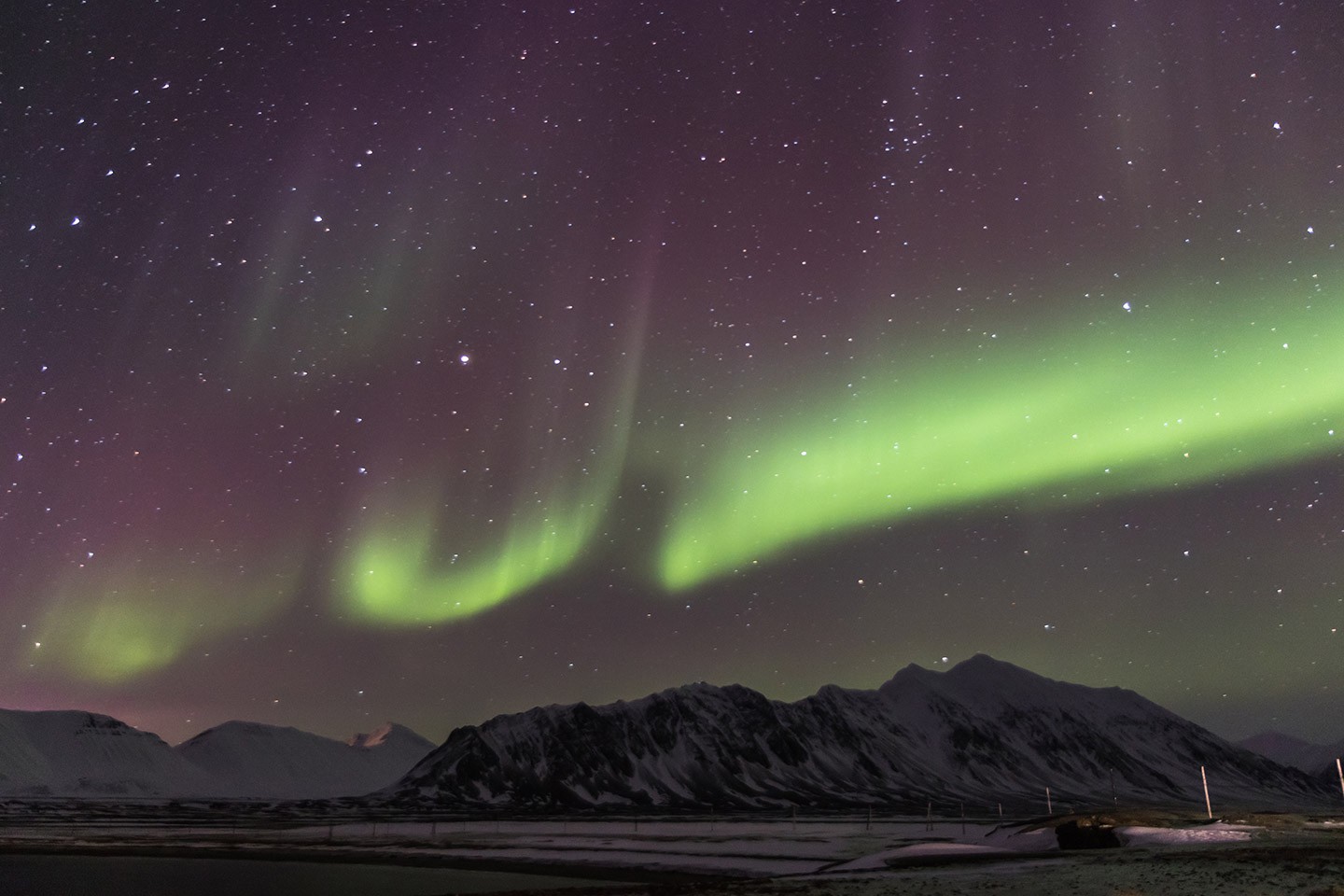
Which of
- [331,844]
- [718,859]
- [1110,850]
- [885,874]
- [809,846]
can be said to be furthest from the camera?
[331,844]

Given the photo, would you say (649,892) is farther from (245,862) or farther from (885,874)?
(245,862)

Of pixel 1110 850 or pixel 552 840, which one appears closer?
pixel 1110 850

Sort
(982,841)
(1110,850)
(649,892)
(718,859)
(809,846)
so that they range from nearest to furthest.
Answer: (649,892) → (1110,850) → (718,859) → (982,841) → (809,846)

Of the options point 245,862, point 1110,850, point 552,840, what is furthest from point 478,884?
point 552,840

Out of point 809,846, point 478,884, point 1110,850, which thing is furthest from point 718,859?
point 1110,850

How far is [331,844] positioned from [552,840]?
20.1 m

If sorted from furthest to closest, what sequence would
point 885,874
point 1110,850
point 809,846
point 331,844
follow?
point 331,844 < point 809,846 < point 1110,850 < point 885,874

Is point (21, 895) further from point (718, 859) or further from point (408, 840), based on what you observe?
point (408, 840)

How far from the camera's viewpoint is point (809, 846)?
69.9m

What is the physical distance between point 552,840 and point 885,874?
52.0m

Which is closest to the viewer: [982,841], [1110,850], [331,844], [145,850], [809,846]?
[1110,850]

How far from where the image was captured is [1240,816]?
6625 centimetres

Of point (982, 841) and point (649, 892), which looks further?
point (982, 841)

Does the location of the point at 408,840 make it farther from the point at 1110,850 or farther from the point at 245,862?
the point at 1110,850
